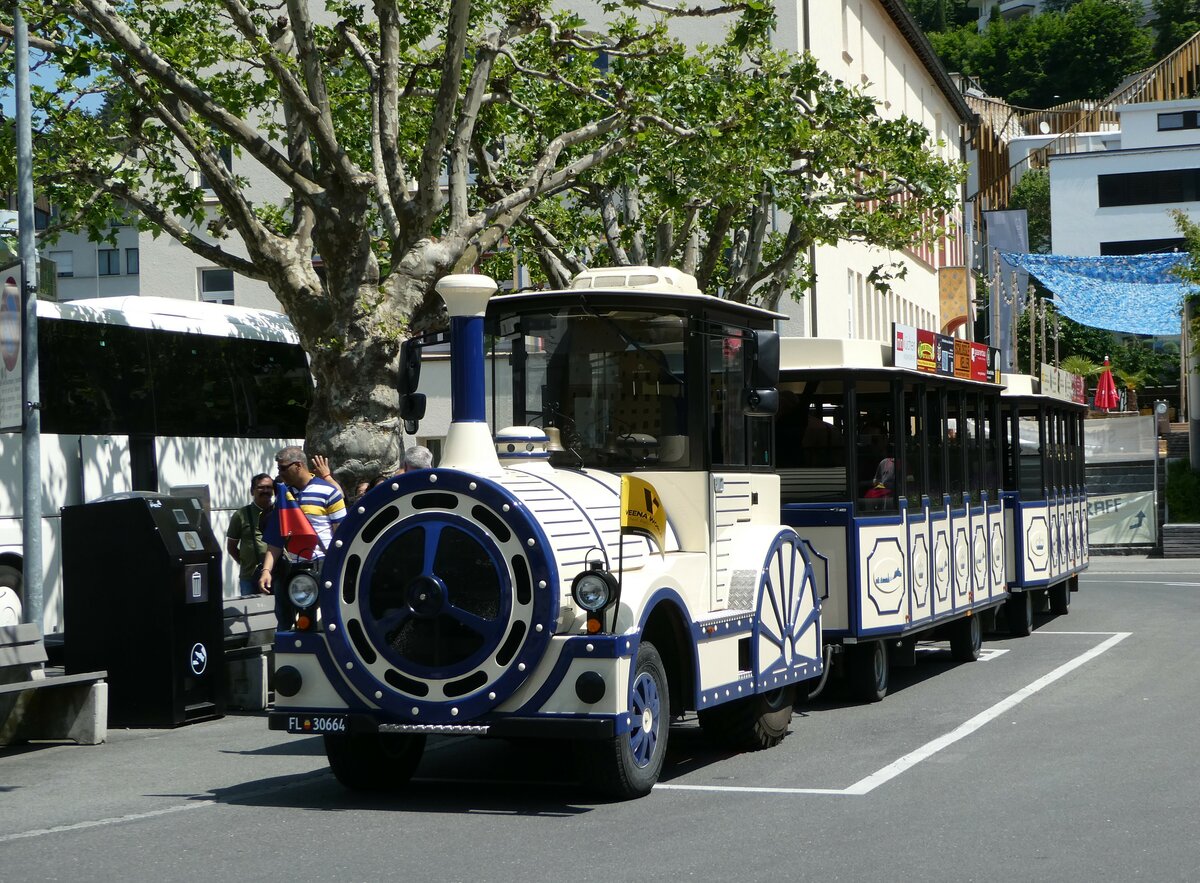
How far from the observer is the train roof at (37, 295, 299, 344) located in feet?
63.4

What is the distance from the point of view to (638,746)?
9.01 metres

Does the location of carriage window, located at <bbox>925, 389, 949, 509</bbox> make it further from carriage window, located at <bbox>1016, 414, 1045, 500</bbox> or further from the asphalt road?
carriage window, located at <bbox>1016, 414, 1045, 500</bbox>

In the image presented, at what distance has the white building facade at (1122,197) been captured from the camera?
79875mm

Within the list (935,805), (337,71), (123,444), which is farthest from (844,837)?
(337,71)

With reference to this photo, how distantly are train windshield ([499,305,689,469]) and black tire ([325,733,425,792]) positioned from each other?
1.81 m

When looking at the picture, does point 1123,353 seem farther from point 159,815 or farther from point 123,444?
point 159,815

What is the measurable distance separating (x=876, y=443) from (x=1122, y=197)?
232 ft

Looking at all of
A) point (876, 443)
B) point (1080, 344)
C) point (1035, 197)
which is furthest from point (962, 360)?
point (1035, 197)

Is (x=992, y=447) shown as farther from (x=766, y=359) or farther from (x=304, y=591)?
(x=304, y=591)

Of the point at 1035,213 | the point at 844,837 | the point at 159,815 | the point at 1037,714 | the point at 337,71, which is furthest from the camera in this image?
the point at 1035,213

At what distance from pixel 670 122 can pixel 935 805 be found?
12010 mm

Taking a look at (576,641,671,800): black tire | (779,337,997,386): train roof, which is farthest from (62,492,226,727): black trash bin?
(779,337,997,386): train roof

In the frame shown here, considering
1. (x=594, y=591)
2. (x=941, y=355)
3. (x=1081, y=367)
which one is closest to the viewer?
(x=594, y=591)

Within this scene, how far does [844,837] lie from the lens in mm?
7906
